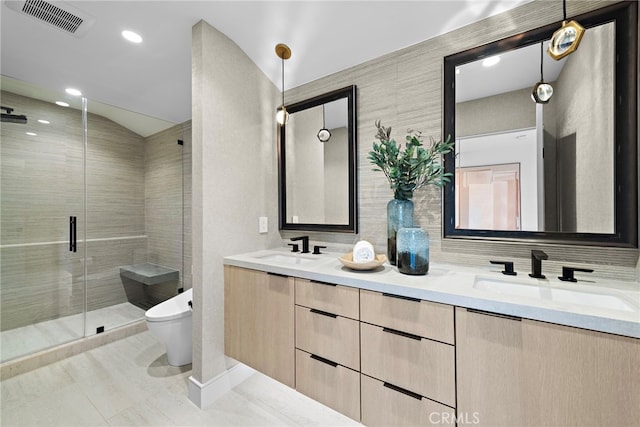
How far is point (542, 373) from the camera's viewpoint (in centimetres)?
86

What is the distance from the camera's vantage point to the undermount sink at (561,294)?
0.98 meters

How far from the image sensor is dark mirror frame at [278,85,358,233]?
184 cm

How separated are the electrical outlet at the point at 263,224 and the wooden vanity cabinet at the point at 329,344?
762 millimetres

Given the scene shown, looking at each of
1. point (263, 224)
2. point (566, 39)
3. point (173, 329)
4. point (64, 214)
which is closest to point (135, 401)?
point (173, 329)

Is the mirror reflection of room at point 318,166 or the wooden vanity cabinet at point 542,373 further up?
the mirror reflection of room at point 318,166

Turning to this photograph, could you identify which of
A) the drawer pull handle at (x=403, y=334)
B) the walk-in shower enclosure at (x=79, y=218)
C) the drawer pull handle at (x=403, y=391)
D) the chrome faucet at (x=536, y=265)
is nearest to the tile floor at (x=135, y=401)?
the walk-in shower enclosure at (x=79, y=218)

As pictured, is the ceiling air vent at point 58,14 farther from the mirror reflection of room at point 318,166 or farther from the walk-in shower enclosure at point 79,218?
the mirror reflection of room at point 318,166

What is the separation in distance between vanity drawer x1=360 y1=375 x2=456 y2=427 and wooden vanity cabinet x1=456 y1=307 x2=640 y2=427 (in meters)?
0.10

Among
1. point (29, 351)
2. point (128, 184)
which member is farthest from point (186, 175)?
point (29, 351)

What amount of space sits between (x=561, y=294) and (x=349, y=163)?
133 centimetres

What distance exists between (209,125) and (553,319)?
77.1 inches

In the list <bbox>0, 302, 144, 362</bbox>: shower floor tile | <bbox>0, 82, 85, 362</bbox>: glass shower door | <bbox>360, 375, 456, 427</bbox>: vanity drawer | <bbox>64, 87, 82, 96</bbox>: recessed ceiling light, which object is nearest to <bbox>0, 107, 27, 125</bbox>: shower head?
<bbox>0, 82, 85, 362</bbox>: glass shower door

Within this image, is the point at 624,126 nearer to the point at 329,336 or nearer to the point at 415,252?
the point at 415,252

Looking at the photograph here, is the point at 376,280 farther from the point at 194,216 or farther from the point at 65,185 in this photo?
the point at 65,185
